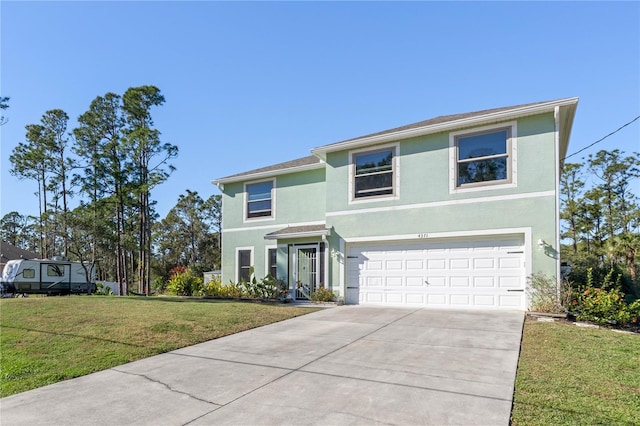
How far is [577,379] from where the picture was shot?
15.6 feet

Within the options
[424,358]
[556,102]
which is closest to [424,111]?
[556,102]

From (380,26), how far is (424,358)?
1074cm

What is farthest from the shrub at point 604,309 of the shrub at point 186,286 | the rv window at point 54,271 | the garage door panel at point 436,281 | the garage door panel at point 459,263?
the rv window at point 54,271

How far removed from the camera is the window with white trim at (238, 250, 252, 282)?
1705 centimetres

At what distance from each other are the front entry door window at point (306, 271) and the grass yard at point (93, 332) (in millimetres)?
2616

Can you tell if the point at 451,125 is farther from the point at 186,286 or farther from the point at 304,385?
the point at 186,286

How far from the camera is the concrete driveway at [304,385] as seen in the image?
3.91 meters

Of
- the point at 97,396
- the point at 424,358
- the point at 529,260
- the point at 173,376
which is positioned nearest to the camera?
the point at 97,396

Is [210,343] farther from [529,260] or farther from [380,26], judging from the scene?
[380,26]

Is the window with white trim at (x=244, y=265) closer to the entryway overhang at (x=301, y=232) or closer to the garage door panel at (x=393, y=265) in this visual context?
the entryway overhang at (x=301, y=232)

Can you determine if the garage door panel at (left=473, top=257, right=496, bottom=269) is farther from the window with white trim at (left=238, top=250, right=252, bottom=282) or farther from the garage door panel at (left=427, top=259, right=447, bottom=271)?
the window with white trim at (left=238, top=250, right=252, bottom=282)

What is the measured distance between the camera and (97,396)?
4.65 m

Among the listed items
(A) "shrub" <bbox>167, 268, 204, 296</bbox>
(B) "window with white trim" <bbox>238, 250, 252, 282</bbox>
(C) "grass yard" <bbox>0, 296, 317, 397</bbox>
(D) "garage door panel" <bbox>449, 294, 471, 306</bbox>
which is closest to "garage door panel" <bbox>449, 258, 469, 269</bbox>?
(D) "garage door panel" <bbox>449, 294, 471, 306</bbox>

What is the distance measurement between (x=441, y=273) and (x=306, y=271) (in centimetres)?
525
